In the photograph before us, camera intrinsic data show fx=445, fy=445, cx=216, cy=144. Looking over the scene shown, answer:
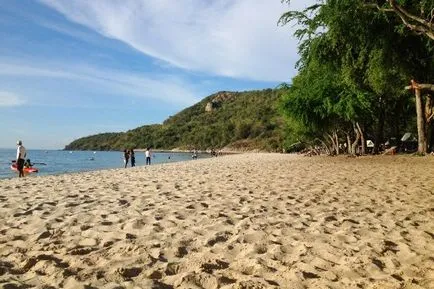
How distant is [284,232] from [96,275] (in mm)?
3210

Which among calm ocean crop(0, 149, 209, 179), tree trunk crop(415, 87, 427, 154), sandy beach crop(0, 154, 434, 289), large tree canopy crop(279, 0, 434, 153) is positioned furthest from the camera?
calm ocean crop(0, 149, 209, 179)

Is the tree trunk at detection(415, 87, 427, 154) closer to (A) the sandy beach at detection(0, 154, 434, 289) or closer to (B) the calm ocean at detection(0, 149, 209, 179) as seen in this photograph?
(A) the sandy beach at detection(0, 154, 434, 289)

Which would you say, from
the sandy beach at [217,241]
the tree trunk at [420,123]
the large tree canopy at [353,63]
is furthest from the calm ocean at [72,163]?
the sandy beach at [217,241]

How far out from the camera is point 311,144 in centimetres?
6122

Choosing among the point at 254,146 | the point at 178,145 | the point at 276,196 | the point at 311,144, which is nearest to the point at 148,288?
the point at 276,196

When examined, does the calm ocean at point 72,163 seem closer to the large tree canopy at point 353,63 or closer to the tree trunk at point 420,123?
the large tree canopy at point 353,63

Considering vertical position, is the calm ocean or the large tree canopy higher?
the large tree canopy

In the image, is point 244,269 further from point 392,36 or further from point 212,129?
point 212,129

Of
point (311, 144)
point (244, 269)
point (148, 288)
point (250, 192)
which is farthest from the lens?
point (311, 144)

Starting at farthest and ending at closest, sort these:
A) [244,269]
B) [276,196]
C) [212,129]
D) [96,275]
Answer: [212,129]
[276,196]
[244,269]
[96,275]

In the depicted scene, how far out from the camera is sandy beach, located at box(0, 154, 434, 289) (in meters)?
4.93

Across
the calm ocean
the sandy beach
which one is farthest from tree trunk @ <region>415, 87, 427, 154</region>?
Result: the calm ocean

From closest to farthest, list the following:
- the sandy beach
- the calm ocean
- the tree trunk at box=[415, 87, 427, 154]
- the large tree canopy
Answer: the sandy beach < the large tree canopy < the tree trunk at box=[415, 87, 427, 154] < the calm ocean

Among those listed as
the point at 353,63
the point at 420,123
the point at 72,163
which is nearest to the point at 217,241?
the point at 353,63
